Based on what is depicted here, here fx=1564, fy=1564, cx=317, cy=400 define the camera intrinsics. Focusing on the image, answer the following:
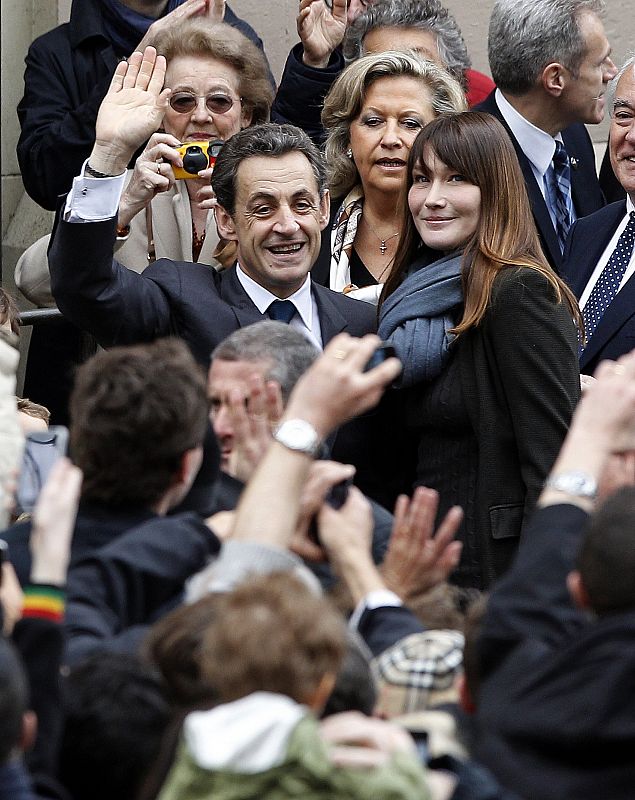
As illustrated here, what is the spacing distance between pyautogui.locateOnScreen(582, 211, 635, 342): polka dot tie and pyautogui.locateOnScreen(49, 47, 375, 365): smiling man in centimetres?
70

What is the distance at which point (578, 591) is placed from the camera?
95.0 inches

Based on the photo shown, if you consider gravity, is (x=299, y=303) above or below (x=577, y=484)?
below

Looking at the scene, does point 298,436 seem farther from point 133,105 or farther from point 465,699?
point 133,105

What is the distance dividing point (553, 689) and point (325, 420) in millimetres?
683

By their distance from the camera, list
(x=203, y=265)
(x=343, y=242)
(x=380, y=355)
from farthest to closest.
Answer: (x=343, y=242), (x=203, y=265), (x=380, y=355)

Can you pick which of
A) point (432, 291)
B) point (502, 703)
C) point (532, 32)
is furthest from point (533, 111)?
point (502, 703)

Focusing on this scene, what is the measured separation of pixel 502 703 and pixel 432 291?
1876mm

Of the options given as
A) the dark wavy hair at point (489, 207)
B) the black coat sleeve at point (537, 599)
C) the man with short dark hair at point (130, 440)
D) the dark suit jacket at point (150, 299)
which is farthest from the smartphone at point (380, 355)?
the black coat sleeve at point (537, 599)

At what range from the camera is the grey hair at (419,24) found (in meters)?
5.33

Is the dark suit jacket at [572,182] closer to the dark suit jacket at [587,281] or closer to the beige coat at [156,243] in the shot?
the dark suit jacket at [587,281]

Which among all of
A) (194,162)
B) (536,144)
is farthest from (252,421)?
(536,144)

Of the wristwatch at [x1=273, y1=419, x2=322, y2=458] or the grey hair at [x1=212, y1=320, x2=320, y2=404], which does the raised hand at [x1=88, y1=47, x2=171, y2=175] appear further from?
the wristwatch at [x1=273, y1=419, x2=322, y2=458]

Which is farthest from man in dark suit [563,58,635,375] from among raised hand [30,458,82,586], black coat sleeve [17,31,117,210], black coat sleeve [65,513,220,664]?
raised hand [30,458,82,586]

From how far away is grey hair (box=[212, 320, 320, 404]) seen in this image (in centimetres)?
340
